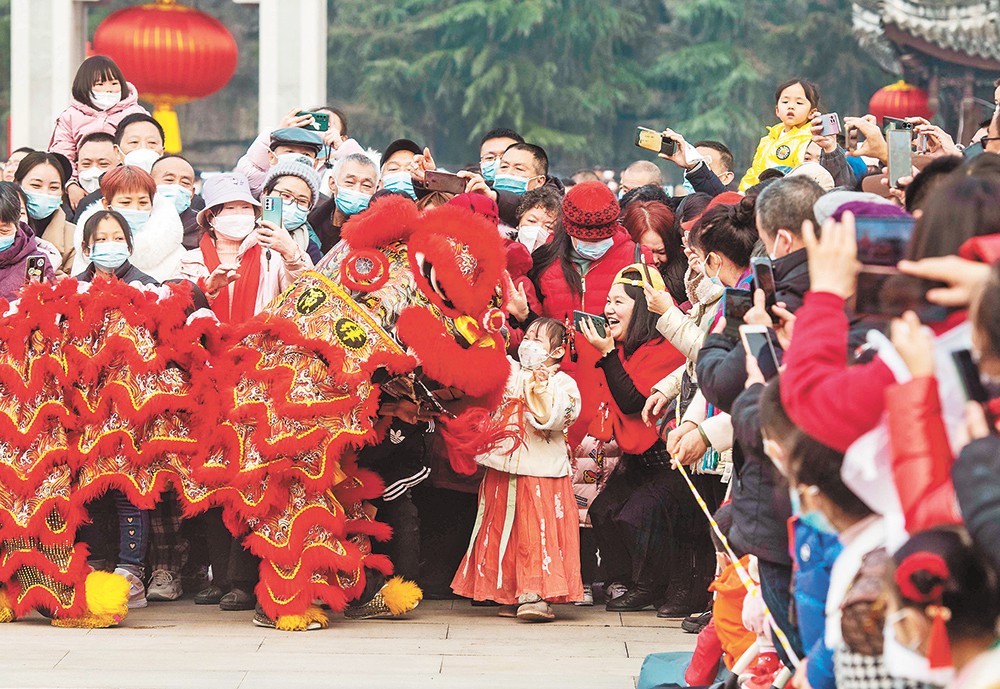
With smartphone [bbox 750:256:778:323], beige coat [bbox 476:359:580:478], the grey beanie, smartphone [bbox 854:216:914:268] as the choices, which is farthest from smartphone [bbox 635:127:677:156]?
smartphone [bbox 854:216:914:268]

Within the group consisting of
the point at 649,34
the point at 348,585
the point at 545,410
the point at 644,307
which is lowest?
the point at 348,585

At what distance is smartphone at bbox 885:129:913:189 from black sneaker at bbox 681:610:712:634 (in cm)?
161

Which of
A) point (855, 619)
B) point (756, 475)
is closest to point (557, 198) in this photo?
point (756, 475)

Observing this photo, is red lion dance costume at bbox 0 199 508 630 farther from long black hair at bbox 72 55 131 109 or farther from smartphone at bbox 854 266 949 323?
long black hair at bbox 72 55 131 109

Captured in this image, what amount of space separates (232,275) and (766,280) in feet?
8.32

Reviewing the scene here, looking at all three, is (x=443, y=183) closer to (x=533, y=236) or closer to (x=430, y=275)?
(x=533, y=236)

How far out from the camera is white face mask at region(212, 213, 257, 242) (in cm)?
546

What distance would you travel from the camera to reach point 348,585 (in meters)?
5.09

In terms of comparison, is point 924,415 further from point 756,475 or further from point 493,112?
point 493,112

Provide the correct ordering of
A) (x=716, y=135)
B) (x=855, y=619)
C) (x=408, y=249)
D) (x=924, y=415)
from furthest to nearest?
(x=716, y=135) → (x=408, y=249) → (x=855, y=619) → (x=924, y=415)

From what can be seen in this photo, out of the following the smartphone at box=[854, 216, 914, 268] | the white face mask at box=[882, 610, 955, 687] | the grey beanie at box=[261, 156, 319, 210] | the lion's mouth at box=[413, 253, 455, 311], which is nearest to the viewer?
the white face mask at box=[882, 610, 955, 687]

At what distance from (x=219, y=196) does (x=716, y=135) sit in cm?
1805

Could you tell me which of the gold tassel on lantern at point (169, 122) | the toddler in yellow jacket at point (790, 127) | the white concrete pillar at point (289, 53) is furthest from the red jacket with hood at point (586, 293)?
the gold tassel on lantern at point (169, 122)

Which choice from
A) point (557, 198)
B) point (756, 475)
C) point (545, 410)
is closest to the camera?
point (756, 475)
